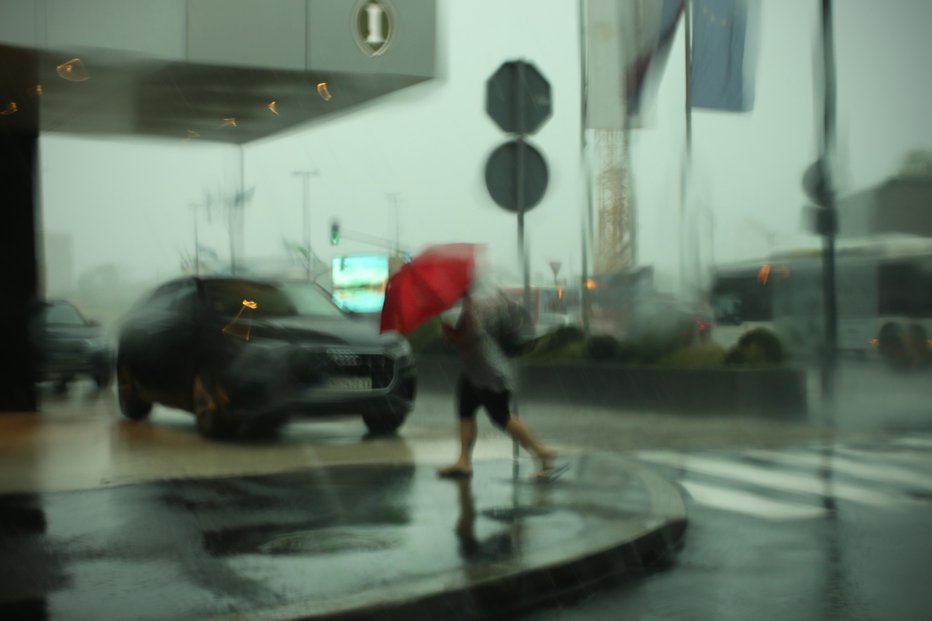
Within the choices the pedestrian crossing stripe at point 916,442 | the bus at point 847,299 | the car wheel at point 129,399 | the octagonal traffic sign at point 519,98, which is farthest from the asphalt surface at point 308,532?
the bus at point 847,299

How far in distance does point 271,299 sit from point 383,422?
1930 mm

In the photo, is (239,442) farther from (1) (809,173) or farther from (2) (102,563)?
(1) (809,173)

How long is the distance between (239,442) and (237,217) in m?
2.83

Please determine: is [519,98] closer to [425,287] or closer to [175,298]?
[425,287]

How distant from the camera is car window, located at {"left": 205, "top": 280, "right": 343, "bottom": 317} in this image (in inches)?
361

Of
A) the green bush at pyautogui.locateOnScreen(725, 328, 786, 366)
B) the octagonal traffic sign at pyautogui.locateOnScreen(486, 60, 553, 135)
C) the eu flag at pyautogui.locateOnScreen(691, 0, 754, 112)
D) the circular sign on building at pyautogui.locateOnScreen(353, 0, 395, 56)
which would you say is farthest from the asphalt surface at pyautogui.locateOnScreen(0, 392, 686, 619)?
the eu flag at pyautogui.locateOnScreen(691, 0, 754, 112)

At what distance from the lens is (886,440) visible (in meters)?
11.7

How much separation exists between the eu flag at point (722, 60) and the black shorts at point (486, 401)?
8704 mm

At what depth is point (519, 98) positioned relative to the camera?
813cm

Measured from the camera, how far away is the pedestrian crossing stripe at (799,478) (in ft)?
24.9

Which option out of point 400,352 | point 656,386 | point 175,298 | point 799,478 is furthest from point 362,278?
point 656,386

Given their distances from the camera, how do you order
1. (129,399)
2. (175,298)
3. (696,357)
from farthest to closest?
(696,357)
(129,399)
(175,298)

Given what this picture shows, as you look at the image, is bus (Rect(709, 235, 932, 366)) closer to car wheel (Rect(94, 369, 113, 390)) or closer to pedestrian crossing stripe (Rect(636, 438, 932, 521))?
pedestrian crossing stripe (Rect(636, 438, 932, 521))

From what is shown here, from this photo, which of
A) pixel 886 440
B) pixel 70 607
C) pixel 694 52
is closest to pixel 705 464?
pixel 886 440
